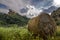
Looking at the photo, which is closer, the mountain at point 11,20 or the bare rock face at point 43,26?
the bare rock face at point 43,26

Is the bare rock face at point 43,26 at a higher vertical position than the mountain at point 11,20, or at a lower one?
lower

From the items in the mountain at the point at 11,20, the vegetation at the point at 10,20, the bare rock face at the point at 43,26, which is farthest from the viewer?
the mountain at the point at 11,20

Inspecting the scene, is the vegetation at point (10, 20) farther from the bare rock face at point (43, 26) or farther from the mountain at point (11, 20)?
the bare rock face at point (43, 26)

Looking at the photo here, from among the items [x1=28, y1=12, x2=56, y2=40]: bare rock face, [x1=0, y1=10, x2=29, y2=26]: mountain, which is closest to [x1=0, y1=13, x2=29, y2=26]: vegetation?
[x1=0, y1=10, x2=29, y2=26]: mountain

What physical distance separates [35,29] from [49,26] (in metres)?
1.37

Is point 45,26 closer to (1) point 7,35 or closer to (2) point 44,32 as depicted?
(2) point 44,32

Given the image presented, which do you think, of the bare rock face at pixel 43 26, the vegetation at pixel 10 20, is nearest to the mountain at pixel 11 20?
the vegetation at pixel 10 20

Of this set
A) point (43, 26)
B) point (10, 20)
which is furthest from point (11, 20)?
point (43, 26)

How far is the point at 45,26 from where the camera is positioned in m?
22.3

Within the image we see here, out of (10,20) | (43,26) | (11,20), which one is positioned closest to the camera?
(43,26)

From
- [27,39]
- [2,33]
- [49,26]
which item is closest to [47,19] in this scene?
[49,26]

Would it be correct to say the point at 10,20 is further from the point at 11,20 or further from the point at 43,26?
the point at 43,26

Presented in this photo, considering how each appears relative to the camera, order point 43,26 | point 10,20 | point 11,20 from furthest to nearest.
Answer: point 10,20
point 11,20
point 43,26

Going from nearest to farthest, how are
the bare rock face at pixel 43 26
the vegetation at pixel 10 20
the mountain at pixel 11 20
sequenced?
1. the bare rock face at pixel 43 26
2. the vegetation at pixel 10 20
3. the mountain at pixel 11 20
